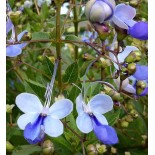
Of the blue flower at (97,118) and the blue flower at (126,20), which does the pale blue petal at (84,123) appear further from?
the blue flower at (126,20)

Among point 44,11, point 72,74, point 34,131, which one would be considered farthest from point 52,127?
point 44,11

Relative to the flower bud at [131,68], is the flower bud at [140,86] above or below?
below

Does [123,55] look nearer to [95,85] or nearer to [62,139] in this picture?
[95,85]

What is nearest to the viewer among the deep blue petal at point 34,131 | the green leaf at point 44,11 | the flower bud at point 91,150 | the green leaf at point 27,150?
the deep blue petal at point 34,131

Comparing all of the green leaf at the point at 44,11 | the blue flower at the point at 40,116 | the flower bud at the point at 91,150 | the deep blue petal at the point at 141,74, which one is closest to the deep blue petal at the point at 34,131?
the blue flower at the point at 40,116

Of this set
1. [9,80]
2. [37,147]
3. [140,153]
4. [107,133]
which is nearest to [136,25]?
[107,133]

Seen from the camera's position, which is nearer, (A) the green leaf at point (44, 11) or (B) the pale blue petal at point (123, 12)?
(B) the pale blue petal at point (123, 12)

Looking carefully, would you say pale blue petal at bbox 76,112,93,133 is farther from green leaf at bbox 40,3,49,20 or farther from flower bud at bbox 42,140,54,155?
green leaf at bbox 40,3,49,20
